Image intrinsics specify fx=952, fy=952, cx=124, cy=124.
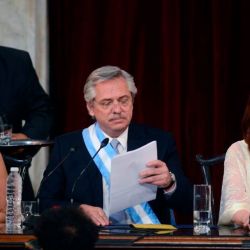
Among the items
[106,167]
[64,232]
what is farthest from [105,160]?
[64,232]

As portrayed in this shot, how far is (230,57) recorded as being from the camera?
5.89 m

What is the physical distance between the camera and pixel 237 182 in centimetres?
397

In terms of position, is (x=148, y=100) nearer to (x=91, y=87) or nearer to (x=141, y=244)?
(x=91, y=87)

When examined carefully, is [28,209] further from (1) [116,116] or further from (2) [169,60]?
(2) [169,60]

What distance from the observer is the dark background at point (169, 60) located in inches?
231

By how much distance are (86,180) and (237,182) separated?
656 millimetres

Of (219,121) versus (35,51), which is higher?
(35,51)

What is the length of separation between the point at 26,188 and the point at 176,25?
1.74 meters

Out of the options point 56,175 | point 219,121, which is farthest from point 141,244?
point 219,121

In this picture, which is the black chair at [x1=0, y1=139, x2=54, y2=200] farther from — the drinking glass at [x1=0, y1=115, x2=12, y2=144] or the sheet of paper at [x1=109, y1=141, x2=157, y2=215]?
the sheet of paper at [x1=109, y1=141, x2=157, y2=215]

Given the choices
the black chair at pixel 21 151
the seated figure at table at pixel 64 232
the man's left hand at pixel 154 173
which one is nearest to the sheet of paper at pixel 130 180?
the man's left hand at pixel 154 173

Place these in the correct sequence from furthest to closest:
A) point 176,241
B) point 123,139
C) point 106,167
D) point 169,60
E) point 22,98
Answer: point 169,60 → point 22,98 → point 123,139 → point 106,167 → point 176,241

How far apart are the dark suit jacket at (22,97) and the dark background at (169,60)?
3.18ft

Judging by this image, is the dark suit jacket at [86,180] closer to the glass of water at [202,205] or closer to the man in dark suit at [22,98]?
the glass of water at [202,205]
